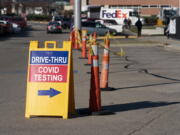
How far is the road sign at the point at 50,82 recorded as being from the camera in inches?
358

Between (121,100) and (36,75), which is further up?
(36,75)

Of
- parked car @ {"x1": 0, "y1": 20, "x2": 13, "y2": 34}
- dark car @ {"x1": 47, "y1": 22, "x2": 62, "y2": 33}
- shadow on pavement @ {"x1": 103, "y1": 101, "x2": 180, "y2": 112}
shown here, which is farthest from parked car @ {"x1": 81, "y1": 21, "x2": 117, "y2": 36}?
shadow on pavement @ {"x1": 103, "y1": 101, "x2": 180, "y2": 112}

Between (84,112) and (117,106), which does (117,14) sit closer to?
(117,106)

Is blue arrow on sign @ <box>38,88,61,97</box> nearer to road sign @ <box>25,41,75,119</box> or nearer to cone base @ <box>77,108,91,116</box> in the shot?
road sign @ <box>25,41,75,119</box>

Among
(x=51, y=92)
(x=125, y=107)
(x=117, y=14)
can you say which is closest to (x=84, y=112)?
(x=51, y=92)

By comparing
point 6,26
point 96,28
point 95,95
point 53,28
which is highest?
point 95,95

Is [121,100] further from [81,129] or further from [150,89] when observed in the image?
[81,129]

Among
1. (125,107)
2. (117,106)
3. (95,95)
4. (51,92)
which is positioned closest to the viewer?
(51,92)

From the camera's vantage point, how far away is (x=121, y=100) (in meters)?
11.4

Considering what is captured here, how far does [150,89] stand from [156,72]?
4.39m

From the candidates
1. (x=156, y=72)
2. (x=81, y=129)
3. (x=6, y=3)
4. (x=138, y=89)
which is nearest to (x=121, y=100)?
(x=138, y=89)

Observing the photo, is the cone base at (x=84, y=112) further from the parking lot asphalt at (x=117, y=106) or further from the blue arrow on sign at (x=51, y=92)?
the blue arrow on sign at (x=51, y=92)

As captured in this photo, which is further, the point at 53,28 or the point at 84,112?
the point at 53,28

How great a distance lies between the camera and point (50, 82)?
9.20 meters
